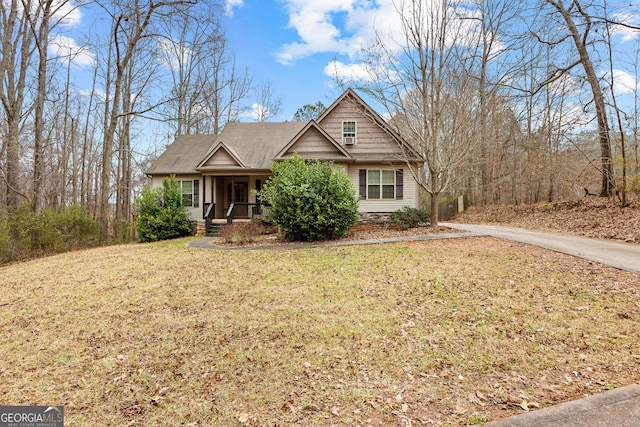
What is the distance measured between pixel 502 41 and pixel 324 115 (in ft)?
27.3

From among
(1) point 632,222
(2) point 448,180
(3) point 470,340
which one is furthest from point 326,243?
(1) point 632,222

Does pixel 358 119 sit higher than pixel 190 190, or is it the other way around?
pixel 358 119

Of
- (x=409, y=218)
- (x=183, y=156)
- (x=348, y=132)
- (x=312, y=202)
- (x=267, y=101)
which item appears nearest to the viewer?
(x=312, y=202)

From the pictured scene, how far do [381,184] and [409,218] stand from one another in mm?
2538

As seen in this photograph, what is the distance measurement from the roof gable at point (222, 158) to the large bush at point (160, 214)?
6.47 ft

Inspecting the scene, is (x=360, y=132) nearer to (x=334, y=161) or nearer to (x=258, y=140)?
(x=334, y=161)

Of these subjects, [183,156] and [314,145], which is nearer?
[314,145]

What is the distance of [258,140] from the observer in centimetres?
1916

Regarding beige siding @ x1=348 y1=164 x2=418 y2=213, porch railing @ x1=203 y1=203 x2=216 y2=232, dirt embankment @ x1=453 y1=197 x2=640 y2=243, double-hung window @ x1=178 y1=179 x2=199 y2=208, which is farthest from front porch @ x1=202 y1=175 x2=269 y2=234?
dirt embankment @ x1=453 y1=197 x2=640 y2=243

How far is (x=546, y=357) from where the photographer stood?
12.5 feet

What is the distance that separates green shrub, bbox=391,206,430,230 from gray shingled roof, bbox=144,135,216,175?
11.2 meters

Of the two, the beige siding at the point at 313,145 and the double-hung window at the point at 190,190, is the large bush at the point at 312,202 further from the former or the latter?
the double-hung window at the point at 190,190

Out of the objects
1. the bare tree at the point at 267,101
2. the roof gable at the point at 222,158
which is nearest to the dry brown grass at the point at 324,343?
the roof gable at the point at 222,158

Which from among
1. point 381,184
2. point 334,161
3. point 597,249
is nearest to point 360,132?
point 334,161
